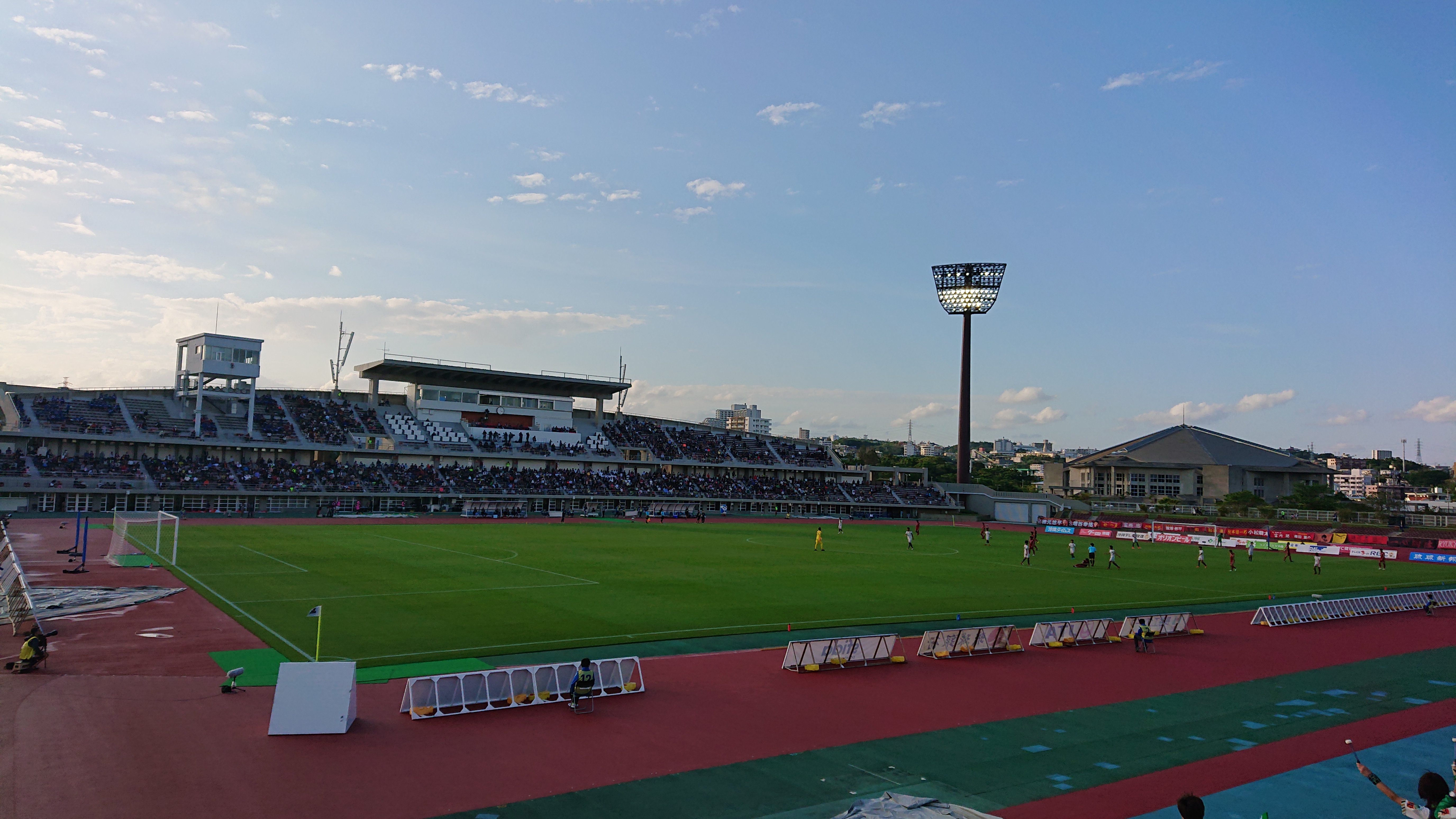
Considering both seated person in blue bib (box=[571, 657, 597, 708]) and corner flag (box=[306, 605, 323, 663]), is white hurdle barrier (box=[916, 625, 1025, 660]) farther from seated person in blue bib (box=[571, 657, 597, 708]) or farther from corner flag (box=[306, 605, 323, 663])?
corner flag (box=[306, 605, 323, 663])

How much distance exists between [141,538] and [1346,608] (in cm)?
5308

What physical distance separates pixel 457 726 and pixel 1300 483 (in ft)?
409

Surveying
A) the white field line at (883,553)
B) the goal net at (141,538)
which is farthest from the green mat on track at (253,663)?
the white field line at (883,553)

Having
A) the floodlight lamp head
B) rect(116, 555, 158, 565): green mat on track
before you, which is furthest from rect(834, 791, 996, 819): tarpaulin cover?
the floodlight lamp head

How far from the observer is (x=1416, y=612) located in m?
32.0

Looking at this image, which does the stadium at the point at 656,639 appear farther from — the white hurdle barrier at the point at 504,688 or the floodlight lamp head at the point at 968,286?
the floodlight lamp head at the point at 968,286

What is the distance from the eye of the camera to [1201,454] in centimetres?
12206

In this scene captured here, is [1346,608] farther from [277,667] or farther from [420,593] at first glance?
[277,667]

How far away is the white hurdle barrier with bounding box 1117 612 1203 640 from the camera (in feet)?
81.9

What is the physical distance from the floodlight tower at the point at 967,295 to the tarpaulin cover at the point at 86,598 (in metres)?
82.7

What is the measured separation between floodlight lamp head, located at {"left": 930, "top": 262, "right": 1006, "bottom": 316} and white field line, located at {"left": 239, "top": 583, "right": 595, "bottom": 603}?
2865 inches

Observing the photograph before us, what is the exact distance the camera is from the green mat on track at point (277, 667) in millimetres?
17828

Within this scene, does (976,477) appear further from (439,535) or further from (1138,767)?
(1138,767)

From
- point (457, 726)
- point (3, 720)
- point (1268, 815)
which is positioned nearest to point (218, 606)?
point (3, 720)
